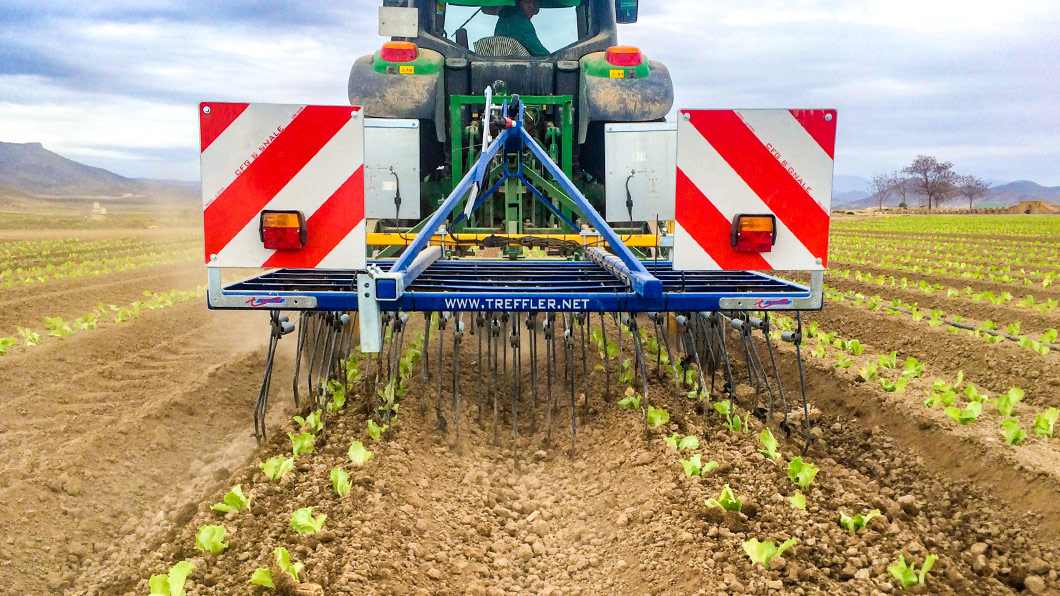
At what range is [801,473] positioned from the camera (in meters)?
2.72

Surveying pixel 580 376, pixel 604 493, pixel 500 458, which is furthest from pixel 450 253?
pixel 604 493

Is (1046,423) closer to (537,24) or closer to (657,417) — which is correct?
(657,417)

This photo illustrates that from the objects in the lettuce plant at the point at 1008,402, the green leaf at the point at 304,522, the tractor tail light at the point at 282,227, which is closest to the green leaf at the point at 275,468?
the green leaf at the point at 304,522

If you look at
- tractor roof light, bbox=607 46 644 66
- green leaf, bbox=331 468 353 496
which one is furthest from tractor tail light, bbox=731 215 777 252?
tractor roof light, bbox=607 46 644 66

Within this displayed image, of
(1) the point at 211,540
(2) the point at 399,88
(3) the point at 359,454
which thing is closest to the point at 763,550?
(3) the point at 359,454

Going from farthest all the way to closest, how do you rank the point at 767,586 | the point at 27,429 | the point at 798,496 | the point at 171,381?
the point at 171,381
the point at 27,429
the point at 798,496
the point at 767,586

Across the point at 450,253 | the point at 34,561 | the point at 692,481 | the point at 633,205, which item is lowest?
the point at 34,561

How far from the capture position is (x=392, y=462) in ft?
9.70

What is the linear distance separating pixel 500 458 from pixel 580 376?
124 centimetres

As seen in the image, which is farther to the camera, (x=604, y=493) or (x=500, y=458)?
(x=500, y=458)

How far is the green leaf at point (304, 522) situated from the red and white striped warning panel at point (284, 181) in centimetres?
102

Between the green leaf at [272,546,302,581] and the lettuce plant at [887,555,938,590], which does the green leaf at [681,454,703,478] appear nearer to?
the lettuce plant at [887,555,938,590]

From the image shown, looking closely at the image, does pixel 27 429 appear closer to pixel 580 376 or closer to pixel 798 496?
pixel 580 376

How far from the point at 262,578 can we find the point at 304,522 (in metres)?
0.29
